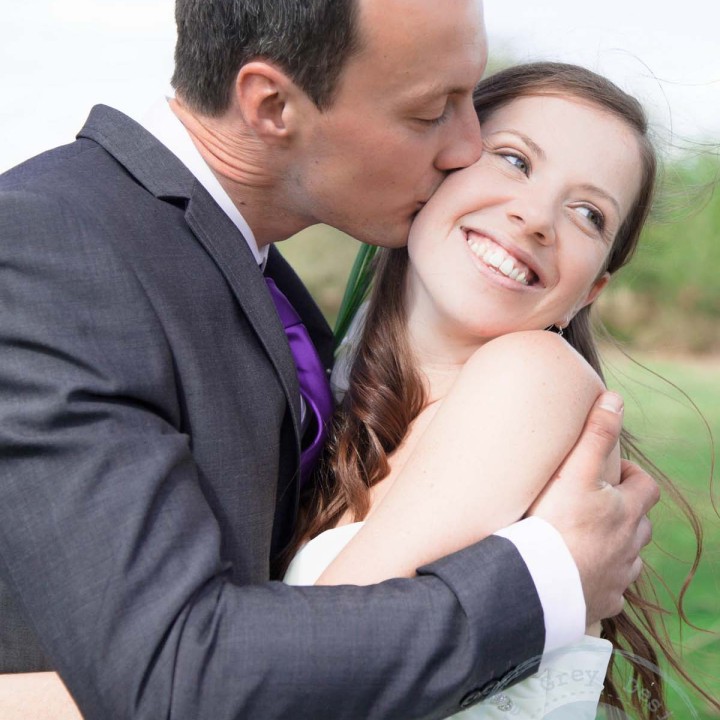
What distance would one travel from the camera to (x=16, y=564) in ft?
6.29

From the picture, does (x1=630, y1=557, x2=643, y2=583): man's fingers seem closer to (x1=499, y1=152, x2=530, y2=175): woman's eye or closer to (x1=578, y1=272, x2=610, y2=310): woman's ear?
(x1=578, y1=272, x2=610, y2=310): woman's ear

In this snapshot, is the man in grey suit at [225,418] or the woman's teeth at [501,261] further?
the woman's teeth at [501,261]

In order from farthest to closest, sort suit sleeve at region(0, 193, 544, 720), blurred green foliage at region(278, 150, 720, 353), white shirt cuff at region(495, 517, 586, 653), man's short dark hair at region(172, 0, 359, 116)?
blurred green foliage at region(278, 150, 720, 353) < man's short dark hair at region(172, 0, 359, 116) < white shirt cuff at region(495, 517, 586, 653) < suit sleeve at region(0, 193, 544, 720)

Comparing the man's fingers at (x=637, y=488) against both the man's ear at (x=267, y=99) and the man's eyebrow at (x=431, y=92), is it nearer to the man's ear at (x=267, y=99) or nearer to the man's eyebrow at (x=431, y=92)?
the man's eyebrow at (x=431, y=92)

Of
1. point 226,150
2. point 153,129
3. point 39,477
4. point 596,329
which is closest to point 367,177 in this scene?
point 226,150

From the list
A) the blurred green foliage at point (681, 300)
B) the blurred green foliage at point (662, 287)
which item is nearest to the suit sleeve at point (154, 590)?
the blurred green foliage at point (662, 287)

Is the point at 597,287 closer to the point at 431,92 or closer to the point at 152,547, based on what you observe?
the point at 431,92

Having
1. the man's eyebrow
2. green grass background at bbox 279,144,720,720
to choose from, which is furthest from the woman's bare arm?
green grass background at bbox 279,144,720,720

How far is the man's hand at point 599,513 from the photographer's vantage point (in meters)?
2.15

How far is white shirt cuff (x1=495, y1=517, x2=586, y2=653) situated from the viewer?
2.01m

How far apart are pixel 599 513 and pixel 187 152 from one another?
129 centimetres

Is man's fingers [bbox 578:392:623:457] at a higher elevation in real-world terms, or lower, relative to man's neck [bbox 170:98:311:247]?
lower

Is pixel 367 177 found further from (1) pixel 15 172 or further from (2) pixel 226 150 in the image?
(1) pixel 15 172

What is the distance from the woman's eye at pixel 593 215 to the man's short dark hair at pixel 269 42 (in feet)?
2.20
